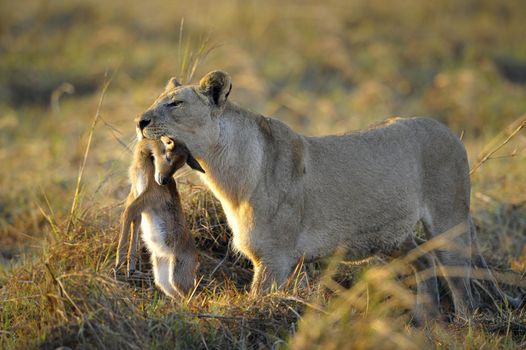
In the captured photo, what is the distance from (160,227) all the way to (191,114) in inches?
33.3

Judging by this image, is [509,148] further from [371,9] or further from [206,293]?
[371,9]

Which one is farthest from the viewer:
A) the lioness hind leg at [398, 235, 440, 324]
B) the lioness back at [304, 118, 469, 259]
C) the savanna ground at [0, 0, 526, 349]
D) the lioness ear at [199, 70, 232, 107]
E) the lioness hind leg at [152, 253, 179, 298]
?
the lioness hind leg at [398, 235, 440, 324]

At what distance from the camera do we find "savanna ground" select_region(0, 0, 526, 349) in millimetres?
4641

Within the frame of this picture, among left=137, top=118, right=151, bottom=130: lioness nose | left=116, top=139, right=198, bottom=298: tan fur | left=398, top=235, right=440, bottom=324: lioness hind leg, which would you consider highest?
left=137, top=118, right=151, bottom=130: lioness nose

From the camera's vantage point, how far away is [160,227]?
5.52 meters

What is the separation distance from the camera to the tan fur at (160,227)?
5414mm

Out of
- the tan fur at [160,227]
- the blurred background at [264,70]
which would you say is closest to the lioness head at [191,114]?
the tan fur at [160,227]

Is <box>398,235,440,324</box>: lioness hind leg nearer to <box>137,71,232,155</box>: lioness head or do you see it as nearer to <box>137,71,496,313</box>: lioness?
<box>137,71,496,313</box>: lioness

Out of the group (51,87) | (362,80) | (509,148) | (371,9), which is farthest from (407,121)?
(371,9)

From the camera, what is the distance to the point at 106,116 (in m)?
11.9

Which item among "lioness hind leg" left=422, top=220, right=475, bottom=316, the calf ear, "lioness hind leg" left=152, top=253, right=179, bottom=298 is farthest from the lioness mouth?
"lioness hind leg" left=422, top=220, right=475, bottom=316

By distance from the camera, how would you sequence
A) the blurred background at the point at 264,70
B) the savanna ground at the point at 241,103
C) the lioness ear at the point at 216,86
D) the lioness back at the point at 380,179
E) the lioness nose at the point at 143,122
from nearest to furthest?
the savanna ground at the point at 241,103 → the lioness nose at the point at 143,122 → the lioness ear at the point at 216,86 → the lioness back at the point at 380,179 → the blurred background at the point at 264,70

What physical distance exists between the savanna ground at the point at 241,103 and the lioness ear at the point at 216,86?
1219 mm

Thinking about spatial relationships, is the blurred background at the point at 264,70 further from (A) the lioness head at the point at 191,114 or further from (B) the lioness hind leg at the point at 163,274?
(A) the lioness head at the point at 191,114
